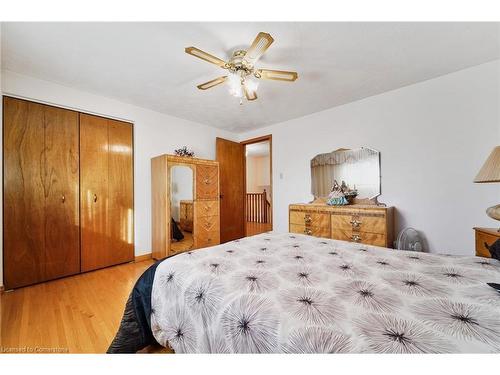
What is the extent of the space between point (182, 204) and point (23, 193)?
66.1 inches

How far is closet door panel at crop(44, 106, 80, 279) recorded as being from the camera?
2.38 meters

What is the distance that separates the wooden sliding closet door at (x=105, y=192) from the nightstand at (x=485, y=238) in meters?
3.87

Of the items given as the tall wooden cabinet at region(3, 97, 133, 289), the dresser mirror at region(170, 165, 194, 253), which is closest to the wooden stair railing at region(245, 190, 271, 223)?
the dresser mirror at region(170, 165, 194, 253)

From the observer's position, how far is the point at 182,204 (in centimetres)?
317

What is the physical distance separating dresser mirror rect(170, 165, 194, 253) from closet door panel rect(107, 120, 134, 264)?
59 centimetres

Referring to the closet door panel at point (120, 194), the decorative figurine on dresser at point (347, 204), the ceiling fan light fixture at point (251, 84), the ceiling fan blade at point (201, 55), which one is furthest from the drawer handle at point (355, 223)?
the closet door panel at point (120, 194)

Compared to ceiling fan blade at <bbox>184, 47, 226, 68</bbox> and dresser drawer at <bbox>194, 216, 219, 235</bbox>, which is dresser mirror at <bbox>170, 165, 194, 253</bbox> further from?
ceiling fan blade at <bbox>184, 47, 226, 68</bbox>

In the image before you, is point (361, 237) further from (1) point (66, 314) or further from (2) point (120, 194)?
(2) point (120, 194)

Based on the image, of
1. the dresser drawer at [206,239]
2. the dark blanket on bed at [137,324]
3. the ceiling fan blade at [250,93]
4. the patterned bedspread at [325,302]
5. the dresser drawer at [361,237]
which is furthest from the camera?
the dresser drawer at [206,239]

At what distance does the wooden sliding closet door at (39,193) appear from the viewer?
219 cm

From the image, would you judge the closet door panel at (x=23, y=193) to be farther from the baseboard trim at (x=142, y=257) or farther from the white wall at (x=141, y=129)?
the baseboard trim at (x=142, y=257)

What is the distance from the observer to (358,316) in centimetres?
71

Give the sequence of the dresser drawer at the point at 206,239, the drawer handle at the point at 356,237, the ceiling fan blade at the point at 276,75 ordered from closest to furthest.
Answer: the ceiling fan blade at the point at 276,75, the drawer handle at the point at 356,237, the dresser drawer at the point at 206,239

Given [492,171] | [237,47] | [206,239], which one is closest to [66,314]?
[206,239]
